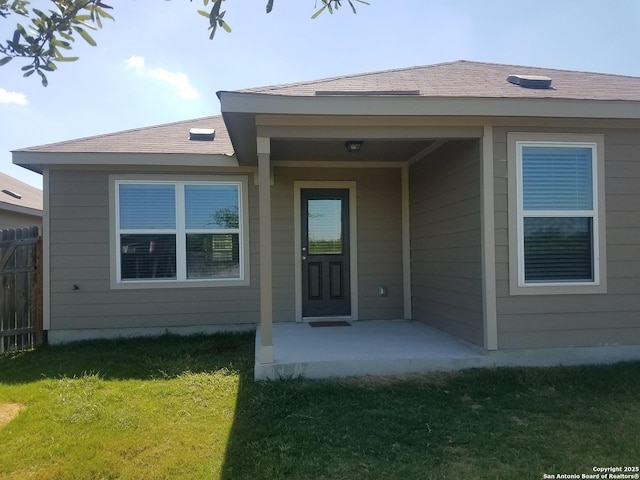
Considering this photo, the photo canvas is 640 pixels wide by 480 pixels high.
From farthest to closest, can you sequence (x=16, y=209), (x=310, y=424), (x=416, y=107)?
(x=16, y=209) → (x=416, y=107) → (x=310, y=424)

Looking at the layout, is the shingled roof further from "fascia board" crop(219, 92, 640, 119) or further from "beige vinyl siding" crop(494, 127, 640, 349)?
"beige vinyl siding" crop(494, 127, 640, 349)

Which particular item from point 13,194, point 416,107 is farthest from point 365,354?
point 13,194

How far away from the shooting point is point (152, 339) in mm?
5895

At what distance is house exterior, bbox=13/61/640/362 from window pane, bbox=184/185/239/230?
0.02m

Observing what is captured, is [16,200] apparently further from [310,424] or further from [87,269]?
[310,424]

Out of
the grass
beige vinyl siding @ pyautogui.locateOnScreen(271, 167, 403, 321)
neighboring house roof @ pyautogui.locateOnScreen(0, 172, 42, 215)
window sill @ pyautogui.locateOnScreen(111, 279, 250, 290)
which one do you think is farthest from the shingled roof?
neighboring house roof @ pyautogui.locateOnScreen(0, 172, 42, 215)

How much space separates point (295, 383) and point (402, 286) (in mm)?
3014

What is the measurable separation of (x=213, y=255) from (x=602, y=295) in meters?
4.64

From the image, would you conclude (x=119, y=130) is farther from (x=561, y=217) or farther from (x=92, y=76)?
(x=561, y=217)

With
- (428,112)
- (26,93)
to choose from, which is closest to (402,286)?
(428,112)

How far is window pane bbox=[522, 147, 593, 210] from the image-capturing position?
4516 millimetres

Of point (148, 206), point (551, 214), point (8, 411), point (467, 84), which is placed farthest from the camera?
point (148, 206)

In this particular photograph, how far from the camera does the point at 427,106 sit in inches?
168

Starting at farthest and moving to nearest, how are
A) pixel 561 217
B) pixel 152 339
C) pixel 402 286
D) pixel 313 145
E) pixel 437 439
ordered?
pixel 402 286 < pixel 152 339 < pixel 313 145 < pixel 561 217 < pixel 437 439
